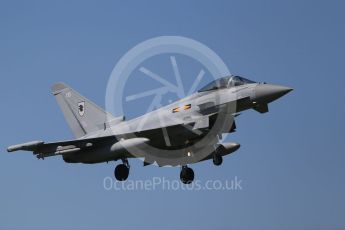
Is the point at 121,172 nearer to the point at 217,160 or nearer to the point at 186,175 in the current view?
the point at 186,175

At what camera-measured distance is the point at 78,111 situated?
29.6m

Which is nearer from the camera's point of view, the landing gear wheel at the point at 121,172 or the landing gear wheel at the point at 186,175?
the landing gear wheel at the point at 121,172

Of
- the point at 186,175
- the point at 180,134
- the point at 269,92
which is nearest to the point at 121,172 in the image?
the point at 186,175

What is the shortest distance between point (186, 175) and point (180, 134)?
2.25 m

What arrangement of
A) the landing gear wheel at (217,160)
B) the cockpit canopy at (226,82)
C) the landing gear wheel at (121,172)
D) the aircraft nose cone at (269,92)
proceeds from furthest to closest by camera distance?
the landing gear wheel at (121,172) → the landing gear wheel at (217,160) → the cockpit canopy at (226,82) → the aircraft nose cone at (269,92)

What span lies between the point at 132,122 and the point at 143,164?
5.60 feet

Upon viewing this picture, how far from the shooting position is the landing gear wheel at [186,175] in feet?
87.1

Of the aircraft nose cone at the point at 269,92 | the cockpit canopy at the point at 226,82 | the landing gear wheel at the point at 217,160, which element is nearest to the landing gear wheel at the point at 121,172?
the landing gear wheel at the point at 217,160

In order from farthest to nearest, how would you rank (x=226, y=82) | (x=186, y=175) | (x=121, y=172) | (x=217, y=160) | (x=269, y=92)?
(x=186, y=175) → (x=121, y=172) → (x=217, y=160) → (x=226, y=82) → (x=269, y=92)

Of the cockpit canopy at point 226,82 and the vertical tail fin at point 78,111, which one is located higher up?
the vertical tail fin at point 78,111

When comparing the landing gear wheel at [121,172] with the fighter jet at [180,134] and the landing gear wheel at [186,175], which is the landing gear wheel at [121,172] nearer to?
the fighter jet at [180,134]

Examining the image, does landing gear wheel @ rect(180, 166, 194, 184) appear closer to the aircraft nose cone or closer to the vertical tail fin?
the vertical tail fin

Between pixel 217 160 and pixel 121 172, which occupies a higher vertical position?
pixel 217 160

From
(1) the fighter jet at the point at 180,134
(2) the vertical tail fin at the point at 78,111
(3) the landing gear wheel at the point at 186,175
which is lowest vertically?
(3) the landing gear wheel at the point at 186,175
